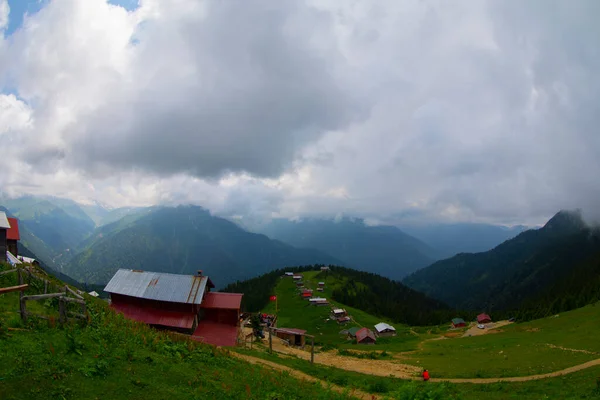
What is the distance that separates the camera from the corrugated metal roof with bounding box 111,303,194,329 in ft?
133

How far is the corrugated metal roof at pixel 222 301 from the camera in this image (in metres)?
44.4

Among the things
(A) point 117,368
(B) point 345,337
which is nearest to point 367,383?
(A) point 117,368

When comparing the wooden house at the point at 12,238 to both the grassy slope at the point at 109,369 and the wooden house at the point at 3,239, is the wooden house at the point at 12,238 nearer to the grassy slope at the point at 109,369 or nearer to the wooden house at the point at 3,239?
the wooden house at the point at 3,239

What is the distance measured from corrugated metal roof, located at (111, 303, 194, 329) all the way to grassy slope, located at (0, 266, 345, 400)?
23.3 metres

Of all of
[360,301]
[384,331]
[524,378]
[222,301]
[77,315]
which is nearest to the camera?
[77,315]

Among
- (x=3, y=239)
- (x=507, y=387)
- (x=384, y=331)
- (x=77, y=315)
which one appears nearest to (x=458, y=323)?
(x=384, y=331)

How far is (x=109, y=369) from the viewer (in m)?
12.6

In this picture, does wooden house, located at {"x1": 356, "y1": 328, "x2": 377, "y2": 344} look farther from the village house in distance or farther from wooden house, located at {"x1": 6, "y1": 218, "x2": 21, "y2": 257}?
wooden house, located at {"x1": 6, "y1": 218, "x2": 21, "y2": 257}

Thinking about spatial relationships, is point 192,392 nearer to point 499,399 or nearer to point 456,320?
point 499,399

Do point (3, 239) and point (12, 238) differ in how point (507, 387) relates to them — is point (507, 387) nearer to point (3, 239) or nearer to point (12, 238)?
point (3, 239)

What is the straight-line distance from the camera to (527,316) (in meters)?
114

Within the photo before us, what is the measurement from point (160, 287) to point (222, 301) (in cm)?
825

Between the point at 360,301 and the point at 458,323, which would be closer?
the point at 458,323

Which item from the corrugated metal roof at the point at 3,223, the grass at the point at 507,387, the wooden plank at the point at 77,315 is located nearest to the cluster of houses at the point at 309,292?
the corrugated metal roof at the point at 3,223
